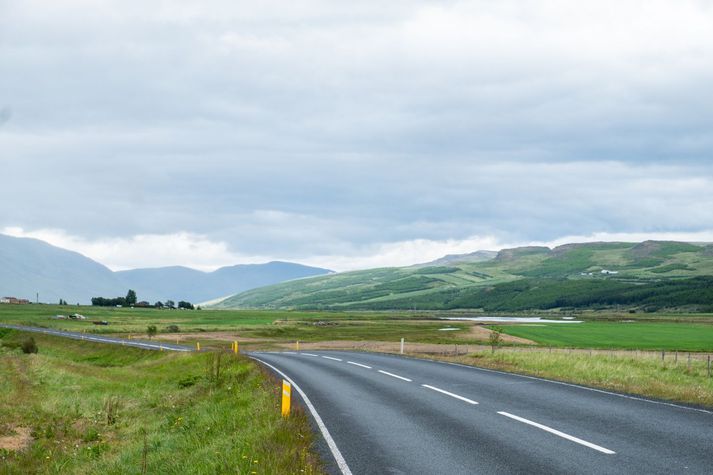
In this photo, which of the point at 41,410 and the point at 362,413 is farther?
the point at 41,410

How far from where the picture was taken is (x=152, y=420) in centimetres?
2698

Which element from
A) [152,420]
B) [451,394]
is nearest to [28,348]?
[152,420]

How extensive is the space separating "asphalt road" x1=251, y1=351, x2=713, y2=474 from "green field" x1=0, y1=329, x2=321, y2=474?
1.27 meters

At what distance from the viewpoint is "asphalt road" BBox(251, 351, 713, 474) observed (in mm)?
10836

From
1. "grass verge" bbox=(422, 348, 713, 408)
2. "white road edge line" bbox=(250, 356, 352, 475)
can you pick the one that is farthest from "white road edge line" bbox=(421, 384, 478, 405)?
"grass verge" bbox=(422, 348, 713, 408)

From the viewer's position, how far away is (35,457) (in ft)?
71.5

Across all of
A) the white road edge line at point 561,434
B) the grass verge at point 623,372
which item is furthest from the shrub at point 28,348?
the white road edge line at point 561,434

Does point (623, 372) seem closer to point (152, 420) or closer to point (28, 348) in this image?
point (152, 420)

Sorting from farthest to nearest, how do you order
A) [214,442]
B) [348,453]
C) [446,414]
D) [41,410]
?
1. [41,410]
2. [446,414]
3. [214,442]
4. [348,453]

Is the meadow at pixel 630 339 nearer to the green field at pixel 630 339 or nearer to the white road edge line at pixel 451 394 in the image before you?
the green field at pixel 630 339

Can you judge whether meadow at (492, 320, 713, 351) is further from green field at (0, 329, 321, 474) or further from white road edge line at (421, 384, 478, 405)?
white road edge line at (421, 384, 478, 405)

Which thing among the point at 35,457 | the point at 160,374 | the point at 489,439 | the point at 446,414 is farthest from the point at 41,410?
the point at 489,439

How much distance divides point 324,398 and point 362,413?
3759 mm

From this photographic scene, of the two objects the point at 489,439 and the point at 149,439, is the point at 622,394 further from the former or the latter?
the point at 149,439
